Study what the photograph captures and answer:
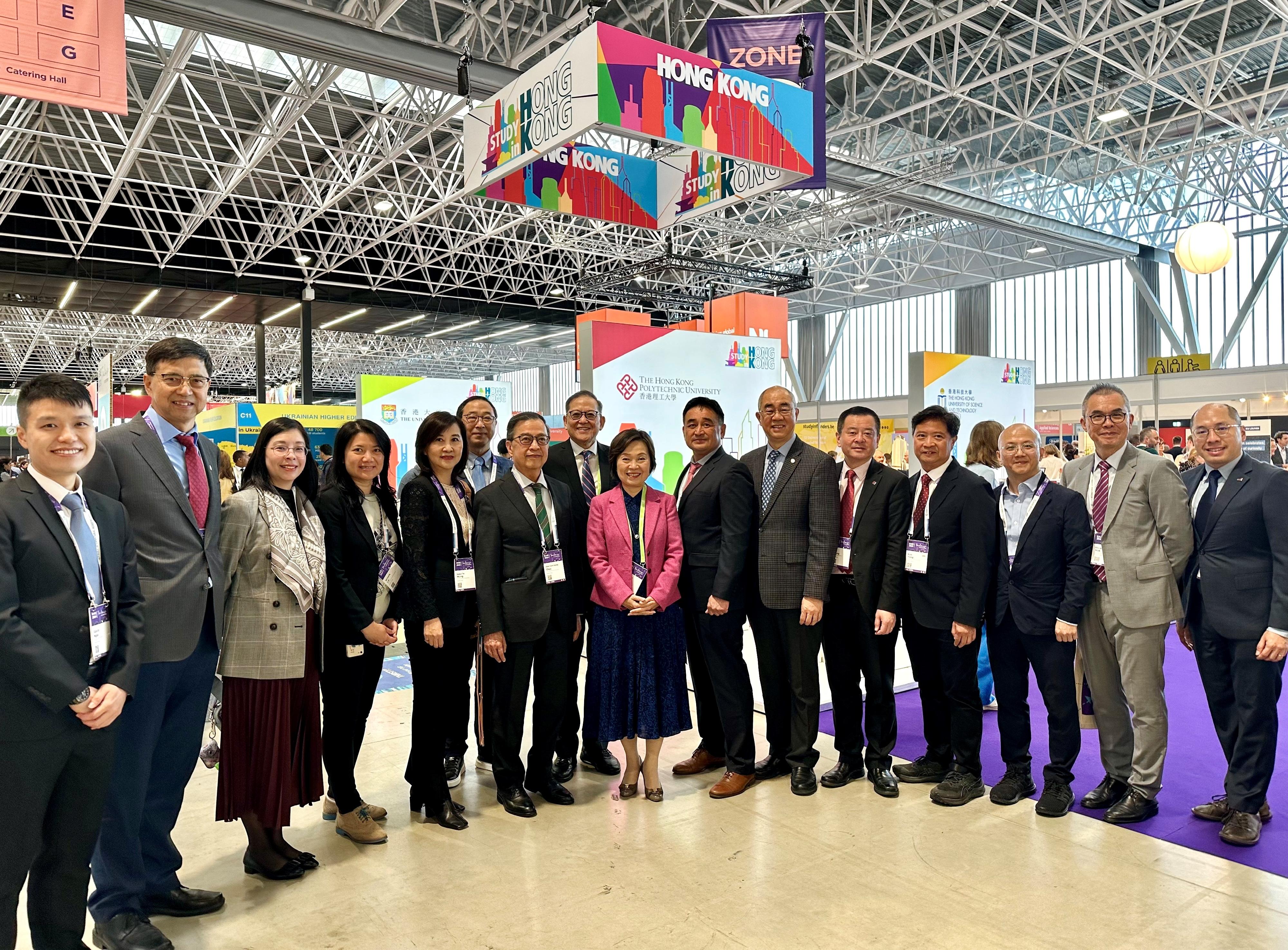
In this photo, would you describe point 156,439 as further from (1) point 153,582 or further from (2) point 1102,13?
(2) point 1102,13

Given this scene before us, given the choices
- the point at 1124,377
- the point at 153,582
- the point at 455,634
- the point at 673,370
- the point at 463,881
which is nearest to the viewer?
the point at 153,582

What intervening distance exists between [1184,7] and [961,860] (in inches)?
409

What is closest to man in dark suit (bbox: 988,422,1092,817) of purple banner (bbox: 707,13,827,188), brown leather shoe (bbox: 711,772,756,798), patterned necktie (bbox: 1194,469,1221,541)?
patterned necktie (bbox: 1194,469,1221,541)

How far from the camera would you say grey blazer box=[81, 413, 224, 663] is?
8.27ft

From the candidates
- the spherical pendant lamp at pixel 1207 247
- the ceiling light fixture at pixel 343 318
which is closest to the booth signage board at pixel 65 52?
the spherical pendant lamp at pixel 1207 247

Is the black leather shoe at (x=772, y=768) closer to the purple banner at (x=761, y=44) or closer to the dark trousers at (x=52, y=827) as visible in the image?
the dark trousers at (x=52, y=827)

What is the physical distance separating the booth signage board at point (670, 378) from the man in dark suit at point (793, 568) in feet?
9.05

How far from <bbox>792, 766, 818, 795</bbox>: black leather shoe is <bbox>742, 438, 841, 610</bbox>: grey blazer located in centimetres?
70

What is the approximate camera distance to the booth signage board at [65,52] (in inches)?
140

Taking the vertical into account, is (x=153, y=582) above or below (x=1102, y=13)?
below

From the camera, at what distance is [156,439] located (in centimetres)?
262

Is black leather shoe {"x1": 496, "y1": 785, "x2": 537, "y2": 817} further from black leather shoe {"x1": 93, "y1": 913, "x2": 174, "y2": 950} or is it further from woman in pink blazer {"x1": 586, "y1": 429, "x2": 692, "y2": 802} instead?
black leather shoe {"x1": 93, "y1": 913, "x2": 174, "y2": 950}

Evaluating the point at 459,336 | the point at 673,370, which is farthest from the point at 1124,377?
the point at 459,336

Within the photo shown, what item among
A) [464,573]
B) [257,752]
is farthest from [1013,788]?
[257,752]
